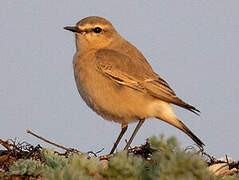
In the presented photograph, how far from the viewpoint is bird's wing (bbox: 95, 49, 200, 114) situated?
A: 746cm

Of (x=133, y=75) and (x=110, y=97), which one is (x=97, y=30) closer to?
(x=133, y=75)

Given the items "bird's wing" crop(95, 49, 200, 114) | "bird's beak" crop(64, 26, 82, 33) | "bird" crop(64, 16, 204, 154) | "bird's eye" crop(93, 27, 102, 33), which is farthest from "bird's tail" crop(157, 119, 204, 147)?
"bird's beak" crop(64, 26, 82, 33)

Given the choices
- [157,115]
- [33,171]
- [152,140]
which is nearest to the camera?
[152,140]

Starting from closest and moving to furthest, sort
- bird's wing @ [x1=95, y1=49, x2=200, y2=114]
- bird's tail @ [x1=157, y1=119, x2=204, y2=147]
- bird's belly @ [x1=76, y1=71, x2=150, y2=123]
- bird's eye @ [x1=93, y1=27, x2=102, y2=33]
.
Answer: bird's belly @ [x1=76, y1=71, x2=150, y2=123]
bird's wing @ [x1=95, y1=49, x2=200, y2=114]
bird's tail @ [x1=157, y1=119, x2=204, y2=147]
bird's eye @ [x1=93, y1=27, x2=102, y2=33]

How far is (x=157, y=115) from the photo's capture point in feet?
25.4

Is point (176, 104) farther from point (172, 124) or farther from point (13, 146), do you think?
point (13, 146)

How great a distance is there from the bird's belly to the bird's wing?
11 centimetres

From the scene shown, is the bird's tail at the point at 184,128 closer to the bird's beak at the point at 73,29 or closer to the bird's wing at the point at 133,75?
the bird's wing at the point at 133,75

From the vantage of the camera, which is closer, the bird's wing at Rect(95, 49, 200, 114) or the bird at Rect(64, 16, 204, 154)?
the bird at Rect(64, 16, 204, 154)

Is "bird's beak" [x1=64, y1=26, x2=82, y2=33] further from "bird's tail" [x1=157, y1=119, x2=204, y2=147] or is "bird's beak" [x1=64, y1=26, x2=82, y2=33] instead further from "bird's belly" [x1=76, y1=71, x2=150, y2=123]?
"bird's tail" [x1=157, y1=119, x2=204, y2=147]

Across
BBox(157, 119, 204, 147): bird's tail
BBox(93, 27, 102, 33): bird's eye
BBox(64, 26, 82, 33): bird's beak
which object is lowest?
BBox(157, 119, 204, 147): bird's tail

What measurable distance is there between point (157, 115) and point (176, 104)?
0.36m

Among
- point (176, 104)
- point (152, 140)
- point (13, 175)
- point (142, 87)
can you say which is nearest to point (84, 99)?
point (142, 87)

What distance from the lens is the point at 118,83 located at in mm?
7410
